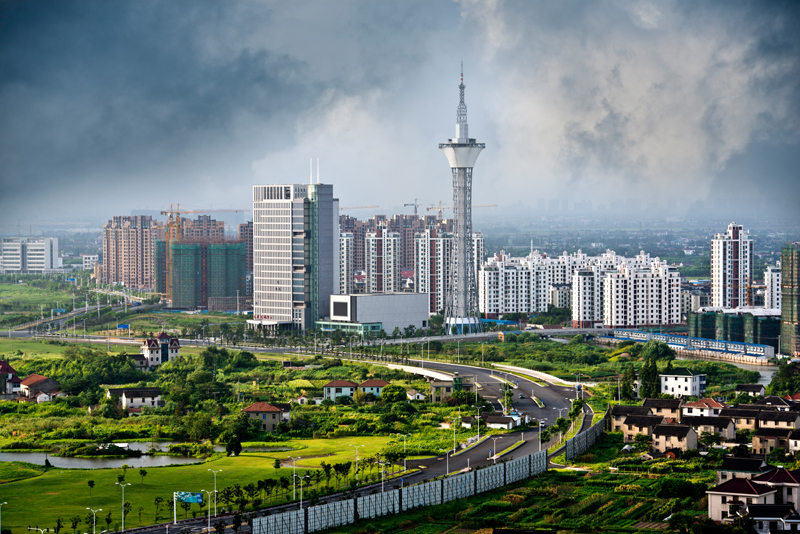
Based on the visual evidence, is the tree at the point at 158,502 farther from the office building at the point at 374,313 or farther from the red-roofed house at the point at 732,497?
the office building at the point at 374,313

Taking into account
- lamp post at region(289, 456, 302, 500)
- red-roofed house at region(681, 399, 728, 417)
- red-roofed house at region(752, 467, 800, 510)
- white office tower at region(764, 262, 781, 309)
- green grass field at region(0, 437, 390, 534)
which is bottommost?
green grass field at region(0, 437, 390, 534)

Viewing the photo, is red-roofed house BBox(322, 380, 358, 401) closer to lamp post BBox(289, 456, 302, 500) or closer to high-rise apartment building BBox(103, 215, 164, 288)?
lamp post BBox(289, 456, 302, 500)

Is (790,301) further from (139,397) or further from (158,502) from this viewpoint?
(158,502)

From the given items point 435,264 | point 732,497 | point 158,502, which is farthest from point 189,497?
point 435,264

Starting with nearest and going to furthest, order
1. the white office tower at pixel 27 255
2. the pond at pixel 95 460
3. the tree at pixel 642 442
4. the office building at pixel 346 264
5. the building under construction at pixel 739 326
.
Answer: the pond at pixel 95 460 → the tree at pixel 642 442 → the building under construction at pixel 739 326 → the office building at pixel 346 264 → the white office tower at pixel 27 255

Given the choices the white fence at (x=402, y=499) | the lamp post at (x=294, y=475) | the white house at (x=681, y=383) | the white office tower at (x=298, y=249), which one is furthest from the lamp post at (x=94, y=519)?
the white office tower at (x=298, y=249)

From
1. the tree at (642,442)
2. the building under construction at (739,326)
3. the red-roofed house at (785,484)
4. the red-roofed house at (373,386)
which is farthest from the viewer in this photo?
the building under construction at (739,326)

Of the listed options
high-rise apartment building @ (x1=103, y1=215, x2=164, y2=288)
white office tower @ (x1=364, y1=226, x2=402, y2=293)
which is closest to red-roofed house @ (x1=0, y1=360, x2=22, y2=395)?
white office tower @ (x1=364, y1=226, x2=402, y2=293)

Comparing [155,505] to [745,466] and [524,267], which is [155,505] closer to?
[745,466]
